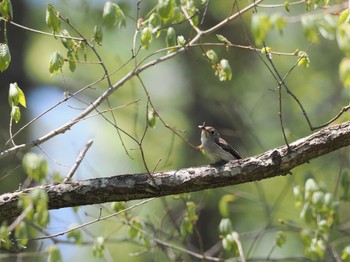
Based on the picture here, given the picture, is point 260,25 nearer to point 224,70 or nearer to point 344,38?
point 344,38

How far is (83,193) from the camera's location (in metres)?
5.62

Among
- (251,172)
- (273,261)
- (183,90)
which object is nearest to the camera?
(251,172)

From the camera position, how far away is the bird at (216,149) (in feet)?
23.4

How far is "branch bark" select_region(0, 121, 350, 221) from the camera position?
5.54 m

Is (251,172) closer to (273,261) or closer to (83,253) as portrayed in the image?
(273,261)

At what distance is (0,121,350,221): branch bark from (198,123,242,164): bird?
4.62ft

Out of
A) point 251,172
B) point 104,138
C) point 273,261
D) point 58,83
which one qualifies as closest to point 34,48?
point 58,83

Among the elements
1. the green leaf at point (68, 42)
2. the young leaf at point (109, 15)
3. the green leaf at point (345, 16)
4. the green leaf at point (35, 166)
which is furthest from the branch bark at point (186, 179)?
the green leaf at point (35, 166)

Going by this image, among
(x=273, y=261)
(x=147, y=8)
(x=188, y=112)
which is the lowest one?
(x=273, y=261)

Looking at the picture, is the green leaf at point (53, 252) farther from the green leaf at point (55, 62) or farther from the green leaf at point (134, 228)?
the green leaf at point (134, 228)

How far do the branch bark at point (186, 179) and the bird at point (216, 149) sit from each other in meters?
1.41

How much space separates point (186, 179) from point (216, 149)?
1.67m

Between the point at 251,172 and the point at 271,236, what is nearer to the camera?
the point at 251,172

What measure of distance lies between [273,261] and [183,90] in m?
7.49
